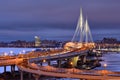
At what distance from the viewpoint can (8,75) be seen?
74.4 metres

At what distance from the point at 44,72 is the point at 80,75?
6.88 metres

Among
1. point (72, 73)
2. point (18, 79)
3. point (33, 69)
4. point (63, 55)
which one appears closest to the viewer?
point (72, 73)

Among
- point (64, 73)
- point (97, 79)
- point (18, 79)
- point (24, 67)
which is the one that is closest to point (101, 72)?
point (97, 79)

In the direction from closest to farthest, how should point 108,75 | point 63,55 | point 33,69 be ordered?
point 108,75 < point 33,69 < point 63,55

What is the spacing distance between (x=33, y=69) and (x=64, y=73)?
9097 millimetres

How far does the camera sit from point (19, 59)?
70.7 metres

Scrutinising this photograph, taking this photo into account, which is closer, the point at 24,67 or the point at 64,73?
the point at 64,73

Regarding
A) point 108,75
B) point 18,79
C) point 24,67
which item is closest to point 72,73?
point 108,75

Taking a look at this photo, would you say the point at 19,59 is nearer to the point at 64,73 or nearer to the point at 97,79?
the point at 64,73

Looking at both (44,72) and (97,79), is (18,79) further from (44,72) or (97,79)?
(97,79)

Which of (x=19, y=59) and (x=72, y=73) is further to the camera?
(x=19, y=59)

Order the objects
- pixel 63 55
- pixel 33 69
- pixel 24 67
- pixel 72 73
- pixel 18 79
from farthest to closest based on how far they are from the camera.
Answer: pixel 63 55 < pixel 18 79 < pixel 24 67 < pixel 33 69 < pixel 72 73

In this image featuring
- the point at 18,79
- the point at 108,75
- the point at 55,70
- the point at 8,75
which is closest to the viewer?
the point at 108,75

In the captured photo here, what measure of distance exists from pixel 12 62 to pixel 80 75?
2840cm
